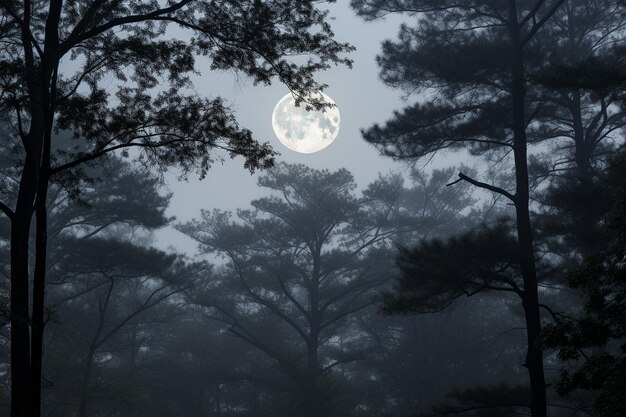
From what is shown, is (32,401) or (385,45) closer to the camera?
(32,401)

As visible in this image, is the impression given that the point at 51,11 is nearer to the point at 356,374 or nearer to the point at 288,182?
the point at 288,182

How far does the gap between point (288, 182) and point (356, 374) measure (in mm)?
16381

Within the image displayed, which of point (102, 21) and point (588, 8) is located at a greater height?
point (588, 8)

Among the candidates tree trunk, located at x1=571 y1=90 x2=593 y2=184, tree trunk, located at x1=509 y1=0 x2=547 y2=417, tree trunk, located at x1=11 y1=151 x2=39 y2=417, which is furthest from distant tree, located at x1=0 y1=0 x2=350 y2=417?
tree trunk, located at x1=571 y1=90 x2=593 y2=184

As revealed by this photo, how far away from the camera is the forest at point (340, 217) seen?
848cm

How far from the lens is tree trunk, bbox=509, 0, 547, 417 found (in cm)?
1230

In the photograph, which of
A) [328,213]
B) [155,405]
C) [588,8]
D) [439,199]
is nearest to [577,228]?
[588,8]

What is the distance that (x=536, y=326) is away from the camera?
41.1 feet

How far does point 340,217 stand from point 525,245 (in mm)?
17818

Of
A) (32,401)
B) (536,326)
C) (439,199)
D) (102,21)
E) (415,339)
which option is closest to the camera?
(32,401)

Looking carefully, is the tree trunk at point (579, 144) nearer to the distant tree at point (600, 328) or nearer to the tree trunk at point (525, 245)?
the tree trunk at point (525, 245)

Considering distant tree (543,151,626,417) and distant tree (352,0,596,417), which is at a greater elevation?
distant tree (352,0,596,417)

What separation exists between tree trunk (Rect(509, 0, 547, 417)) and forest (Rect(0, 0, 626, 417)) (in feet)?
0.16

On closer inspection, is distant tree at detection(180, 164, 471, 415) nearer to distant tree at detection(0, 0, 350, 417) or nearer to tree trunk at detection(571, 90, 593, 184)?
tree trunk at detection(571, 90, 593, 184)
